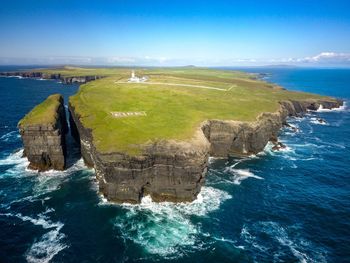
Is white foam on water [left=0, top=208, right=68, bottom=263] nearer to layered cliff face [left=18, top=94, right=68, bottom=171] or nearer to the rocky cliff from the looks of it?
the rocky cliff

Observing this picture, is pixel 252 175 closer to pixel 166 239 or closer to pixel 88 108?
pixel 166 239

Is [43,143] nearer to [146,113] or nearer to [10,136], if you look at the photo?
[146,113]

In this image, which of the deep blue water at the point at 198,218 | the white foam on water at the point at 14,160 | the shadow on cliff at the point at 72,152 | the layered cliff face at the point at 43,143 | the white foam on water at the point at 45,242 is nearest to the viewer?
the white foam on water at the point at 45,242

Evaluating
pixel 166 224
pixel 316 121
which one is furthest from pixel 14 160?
pixel 316 121

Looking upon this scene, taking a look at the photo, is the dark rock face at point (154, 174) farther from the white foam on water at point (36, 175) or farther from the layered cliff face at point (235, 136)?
the layered cliff face at point (235, 136)

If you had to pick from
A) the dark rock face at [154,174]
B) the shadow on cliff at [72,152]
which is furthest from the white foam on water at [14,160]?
the dark rock face at [154,174]

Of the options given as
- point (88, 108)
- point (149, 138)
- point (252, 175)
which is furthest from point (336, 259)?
point (88, 108)
